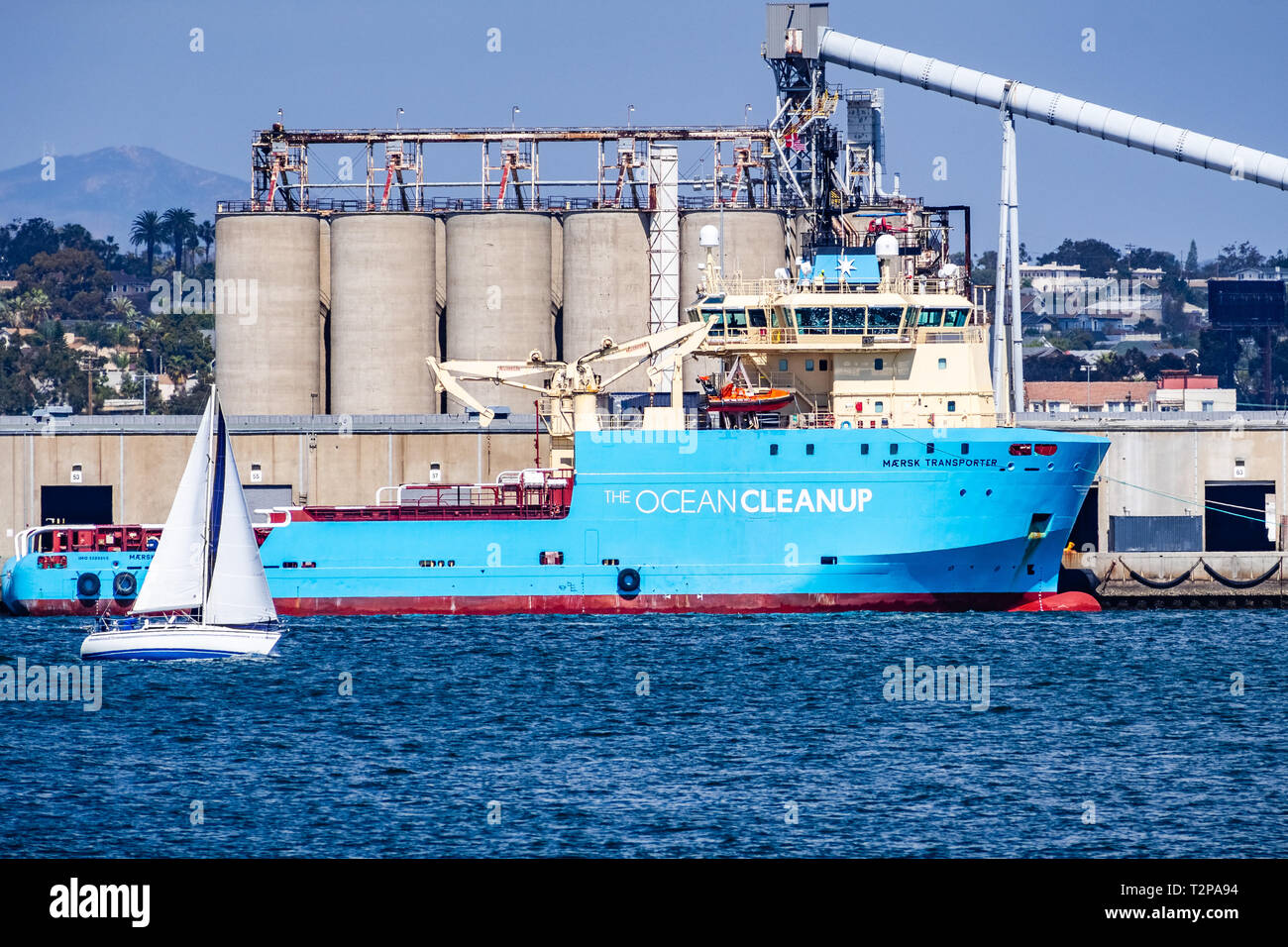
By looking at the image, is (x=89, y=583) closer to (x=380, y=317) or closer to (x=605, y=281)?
(x=380, y=317)

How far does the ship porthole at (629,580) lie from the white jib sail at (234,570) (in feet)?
30.7

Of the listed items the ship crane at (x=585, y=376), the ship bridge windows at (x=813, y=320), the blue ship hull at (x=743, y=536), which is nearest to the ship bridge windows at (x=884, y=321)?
the ship bridge windows at (x=813, y=320)

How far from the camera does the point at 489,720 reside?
28406mm

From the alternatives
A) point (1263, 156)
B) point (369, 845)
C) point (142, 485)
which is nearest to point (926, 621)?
point (369, 845)

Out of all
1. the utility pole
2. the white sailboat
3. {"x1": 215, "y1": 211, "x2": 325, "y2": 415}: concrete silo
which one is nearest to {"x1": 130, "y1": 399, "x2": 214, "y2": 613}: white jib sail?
the white sailboat

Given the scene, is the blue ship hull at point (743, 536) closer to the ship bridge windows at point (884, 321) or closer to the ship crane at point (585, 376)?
the ship crane at point (585, 376)

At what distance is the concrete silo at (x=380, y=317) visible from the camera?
65562mm

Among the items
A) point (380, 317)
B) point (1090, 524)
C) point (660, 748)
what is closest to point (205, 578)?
point (660, 748)

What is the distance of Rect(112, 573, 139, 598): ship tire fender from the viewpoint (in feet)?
140

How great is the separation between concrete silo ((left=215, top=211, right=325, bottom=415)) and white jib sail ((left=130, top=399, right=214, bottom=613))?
1244 inches

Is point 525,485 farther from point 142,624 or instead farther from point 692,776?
point 692,776

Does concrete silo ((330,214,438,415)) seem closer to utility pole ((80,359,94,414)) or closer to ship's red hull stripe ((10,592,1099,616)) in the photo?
utility pole ((80,359,94,414))

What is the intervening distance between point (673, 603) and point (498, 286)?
28.4 meters

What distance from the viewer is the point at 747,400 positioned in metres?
42.5
